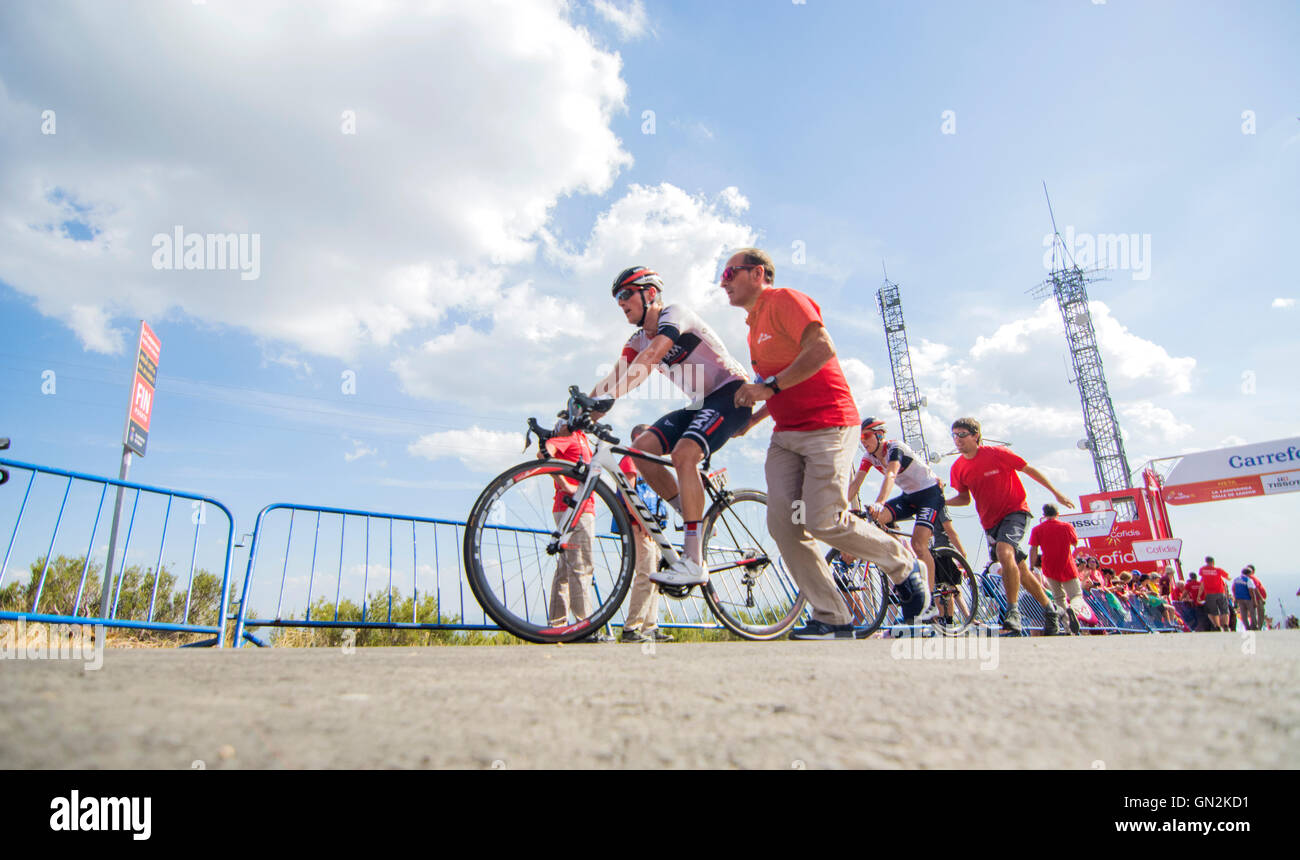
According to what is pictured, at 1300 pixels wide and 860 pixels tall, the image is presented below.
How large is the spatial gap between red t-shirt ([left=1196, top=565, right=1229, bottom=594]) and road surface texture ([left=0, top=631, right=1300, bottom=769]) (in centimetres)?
1818

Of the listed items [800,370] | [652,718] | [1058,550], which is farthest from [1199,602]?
[652,718]

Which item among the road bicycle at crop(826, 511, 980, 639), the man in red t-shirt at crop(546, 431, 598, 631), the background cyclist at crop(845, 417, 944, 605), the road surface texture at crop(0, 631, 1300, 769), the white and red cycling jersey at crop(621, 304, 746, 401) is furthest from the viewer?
the background cyclist at crop(845, 417, 944, 605)

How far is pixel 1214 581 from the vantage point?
1521cm

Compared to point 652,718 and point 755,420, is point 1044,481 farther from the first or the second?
point 652,718

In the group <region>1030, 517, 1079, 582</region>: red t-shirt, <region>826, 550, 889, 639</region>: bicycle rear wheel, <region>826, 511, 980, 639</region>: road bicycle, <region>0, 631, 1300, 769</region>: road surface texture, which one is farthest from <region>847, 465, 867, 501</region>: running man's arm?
<region>0, 631, 1300, 769</region>: road surface texture

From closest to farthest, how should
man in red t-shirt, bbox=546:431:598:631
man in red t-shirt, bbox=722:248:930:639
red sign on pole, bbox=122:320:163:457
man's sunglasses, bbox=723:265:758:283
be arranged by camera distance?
man in red t-shirt, bbox=722:248:930:639 < man in red t-shirt, bbox=546:431:598:631 < man's sunglasses, bbox=723:265:758:283 < red sign on pole, bbox=122:320:163:457

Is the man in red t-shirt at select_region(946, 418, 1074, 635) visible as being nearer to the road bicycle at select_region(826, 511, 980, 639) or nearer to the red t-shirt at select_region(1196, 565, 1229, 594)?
the road bicycle at select_region(826, 511, 980, 639)

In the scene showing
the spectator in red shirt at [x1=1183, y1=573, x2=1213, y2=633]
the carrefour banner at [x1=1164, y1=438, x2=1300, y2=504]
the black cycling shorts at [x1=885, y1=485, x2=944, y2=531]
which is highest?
the carrefour banner at [x1=1164, y1=438, x2=1300, y2=504]

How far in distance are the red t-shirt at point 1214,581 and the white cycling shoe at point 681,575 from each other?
58.1ft

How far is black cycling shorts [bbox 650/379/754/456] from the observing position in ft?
12.8

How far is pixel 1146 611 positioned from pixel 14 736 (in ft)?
68.5

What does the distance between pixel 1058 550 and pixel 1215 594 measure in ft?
36.1

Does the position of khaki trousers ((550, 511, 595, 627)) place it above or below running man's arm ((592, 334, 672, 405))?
below

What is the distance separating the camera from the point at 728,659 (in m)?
2.24
